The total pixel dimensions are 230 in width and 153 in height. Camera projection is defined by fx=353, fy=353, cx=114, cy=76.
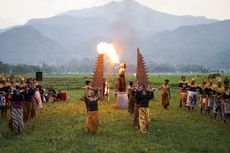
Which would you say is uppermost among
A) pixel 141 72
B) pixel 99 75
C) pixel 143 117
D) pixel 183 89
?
pixel 141 72

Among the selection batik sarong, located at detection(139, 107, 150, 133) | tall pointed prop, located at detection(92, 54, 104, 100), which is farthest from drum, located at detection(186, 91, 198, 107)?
batik sarong, located at detection(139, 107, 150, 133)

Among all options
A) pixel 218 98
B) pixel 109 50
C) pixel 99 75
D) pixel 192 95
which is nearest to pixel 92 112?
pixel 218 98

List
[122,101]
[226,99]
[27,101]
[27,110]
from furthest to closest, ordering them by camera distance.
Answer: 1. [122,101]
2. [27,110]
3. [226,99]
4. [27,101]

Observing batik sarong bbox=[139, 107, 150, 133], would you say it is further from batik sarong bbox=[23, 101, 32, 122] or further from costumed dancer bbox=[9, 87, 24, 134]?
batik sarong bbox=[23, 101, 32, 122]

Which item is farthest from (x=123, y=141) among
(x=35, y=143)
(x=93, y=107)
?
(x=35, y=143)

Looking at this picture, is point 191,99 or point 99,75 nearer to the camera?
point 191,99

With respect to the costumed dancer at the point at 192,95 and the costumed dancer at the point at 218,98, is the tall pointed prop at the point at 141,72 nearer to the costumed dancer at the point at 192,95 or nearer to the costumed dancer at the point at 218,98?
the costumed dancer at the point at 192,95

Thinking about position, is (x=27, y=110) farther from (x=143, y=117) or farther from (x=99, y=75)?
(x=99, y=75)

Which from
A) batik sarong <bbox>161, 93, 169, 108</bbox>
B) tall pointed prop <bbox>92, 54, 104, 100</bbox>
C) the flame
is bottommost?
batik sarong <bbox>161, 93, 169, 108</bbox>

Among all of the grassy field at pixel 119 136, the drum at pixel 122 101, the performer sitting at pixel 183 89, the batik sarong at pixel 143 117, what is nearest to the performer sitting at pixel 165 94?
the performer sitting at pixel 183 89

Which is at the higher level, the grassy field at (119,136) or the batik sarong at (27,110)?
the batik sarong at (27,110)

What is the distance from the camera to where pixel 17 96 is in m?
16.4

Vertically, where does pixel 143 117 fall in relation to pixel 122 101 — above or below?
below

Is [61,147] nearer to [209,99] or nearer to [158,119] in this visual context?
[158,119]
